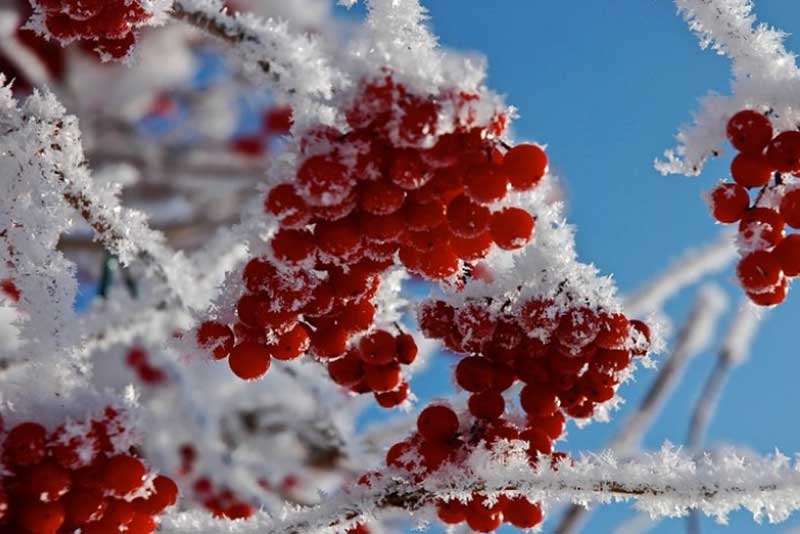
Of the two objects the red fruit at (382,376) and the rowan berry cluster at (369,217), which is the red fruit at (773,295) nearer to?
the rowan berry cluster at (369,217)

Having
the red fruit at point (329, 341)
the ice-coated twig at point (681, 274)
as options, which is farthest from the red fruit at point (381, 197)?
the ice-coated twig at point (681, 274)

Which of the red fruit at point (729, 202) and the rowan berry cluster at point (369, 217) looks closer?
the rowan berry cluster at point (369, 217)

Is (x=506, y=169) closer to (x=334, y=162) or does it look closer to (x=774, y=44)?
(x=334, y=162)

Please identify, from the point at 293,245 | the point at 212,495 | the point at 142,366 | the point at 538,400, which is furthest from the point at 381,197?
the point at 142,366

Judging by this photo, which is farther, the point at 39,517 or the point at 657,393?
the point at 657,393

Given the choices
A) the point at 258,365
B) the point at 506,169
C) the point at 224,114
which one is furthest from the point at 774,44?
the point at 224,114

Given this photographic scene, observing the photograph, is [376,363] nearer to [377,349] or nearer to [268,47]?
[377,349]
